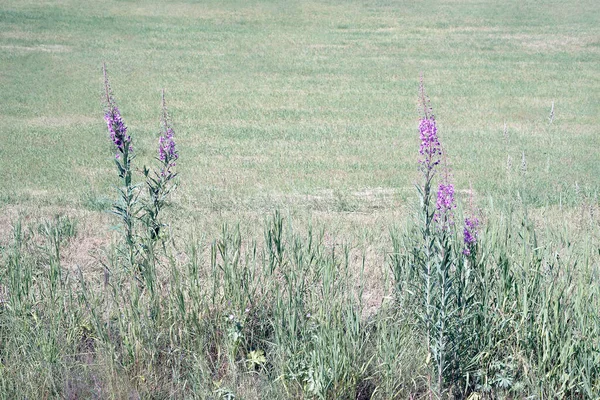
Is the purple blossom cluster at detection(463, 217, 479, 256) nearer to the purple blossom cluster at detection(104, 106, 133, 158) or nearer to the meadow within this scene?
the meadow

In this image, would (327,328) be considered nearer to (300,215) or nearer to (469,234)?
(469,234)

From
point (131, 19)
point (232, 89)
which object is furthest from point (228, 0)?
point (232, 89)

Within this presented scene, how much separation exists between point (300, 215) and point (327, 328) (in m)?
3.35

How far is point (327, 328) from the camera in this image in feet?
13.7

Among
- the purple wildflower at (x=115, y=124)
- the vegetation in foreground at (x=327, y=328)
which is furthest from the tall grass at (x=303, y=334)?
the purple wildflower at (x=115, y=124)

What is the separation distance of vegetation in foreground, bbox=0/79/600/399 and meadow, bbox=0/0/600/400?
2cm

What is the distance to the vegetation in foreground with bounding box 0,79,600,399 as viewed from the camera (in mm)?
4137

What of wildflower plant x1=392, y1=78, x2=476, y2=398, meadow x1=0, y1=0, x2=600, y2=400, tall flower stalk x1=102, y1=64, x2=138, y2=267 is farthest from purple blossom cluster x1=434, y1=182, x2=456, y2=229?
tall flower stalk x1=102, y1=64, x2=138, y2=267

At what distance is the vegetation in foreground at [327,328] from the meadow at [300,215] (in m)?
0.02

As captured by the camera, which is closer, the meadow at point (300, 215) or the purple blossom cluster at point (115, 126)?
the meadow at point (300, 215)

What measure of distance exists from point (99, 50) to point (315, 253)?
44.5ft

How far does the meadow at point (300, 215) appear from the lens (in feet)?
13.9

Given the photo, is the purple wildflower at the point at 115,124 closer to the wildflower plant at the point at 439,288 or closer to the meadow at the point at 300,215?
the meadow at the point at 300,215

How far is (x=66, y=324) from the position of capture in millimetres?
4602
